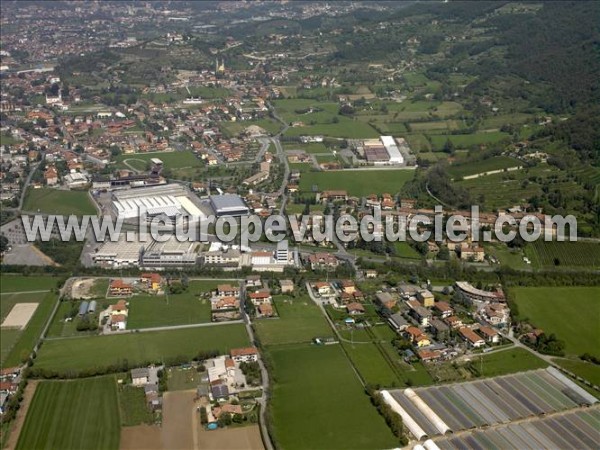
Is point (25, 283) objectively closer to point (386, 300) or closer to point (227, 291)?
point (227, 291)

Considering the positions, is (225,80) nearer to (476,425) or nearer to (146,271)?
(146,271)

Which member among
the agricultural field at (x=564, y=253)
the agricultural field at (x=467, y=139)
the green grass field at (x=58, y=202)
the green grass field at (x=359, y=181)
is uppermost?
the agricultural field at (x=467, y=139)

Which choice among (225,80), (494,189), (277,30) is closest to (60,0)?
(277,30)

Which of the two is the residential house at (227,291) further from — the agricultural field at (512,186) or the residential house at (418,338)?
the agricultural field at (512,186)

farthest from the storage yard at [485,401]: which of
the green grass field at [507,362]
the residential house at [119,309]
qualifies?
the residential house at [119,309]

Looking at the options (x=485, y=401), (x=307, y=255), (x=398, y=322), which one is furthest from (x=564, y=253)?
(x=485, y=401)

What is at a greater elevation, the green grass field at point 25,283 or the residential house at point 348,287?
the residential house at point 348,287

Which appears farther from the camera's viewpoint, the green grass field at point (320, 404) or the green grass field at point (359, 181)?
the green grass field at point (359, 181)
